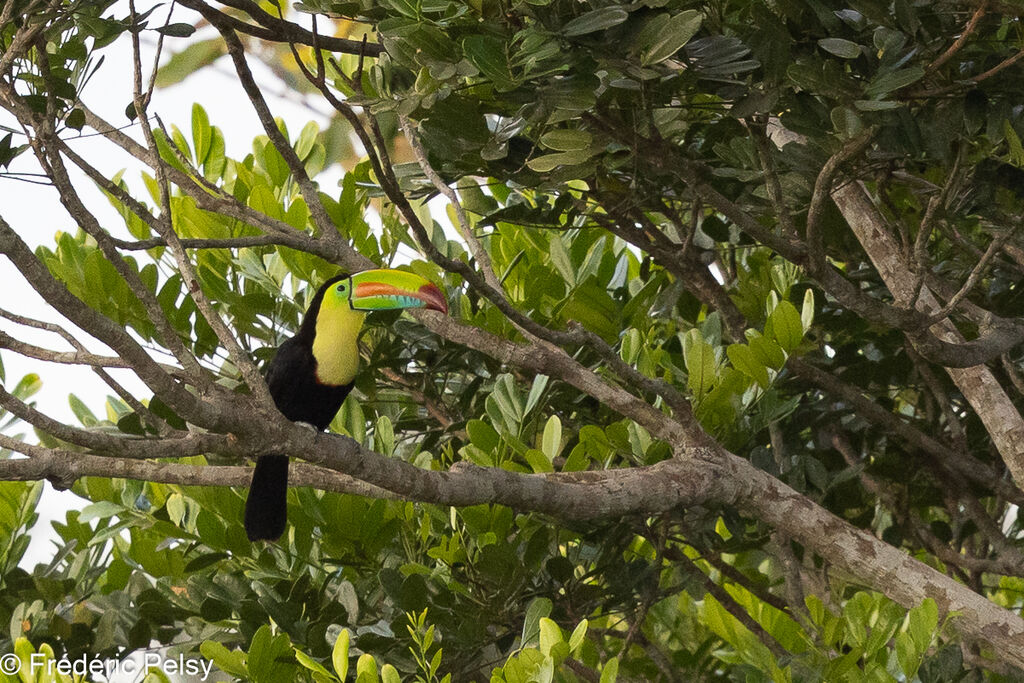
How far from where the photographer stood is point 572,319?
217 centimetres

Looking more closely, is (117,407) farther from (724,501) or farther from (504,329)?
(724,501)

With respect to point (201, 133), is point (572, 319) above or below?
below

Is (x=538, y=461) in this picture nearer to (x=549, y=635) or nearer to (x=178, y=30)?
(x=549, y=635)

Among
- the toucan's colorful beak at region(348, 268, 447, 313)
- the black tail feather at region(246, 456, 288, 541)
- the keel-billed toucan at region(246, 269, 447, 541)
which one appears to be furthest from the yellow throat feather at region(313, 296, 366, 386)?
the black tail feather at region(246, 456, 288, 541)

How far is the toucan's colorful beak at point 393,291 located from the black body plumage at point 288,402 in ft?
0.33

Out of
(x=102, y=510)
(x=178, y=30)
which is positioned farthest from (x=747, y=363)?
(x=102, y=510)

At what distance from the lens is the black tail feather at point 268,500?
207 centimetres

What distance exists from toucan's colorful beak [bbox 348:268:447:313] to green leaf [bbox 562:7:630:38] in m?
0.79

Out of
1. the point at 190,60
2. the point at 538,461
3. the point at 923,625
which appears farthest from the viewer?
the point at 190,60

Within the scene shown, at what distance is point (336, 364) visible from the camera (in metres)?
2.48

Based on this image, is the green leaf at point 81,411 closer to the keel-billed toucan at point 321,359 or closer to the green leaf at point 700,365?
the keel-billed toucan at point 321,359

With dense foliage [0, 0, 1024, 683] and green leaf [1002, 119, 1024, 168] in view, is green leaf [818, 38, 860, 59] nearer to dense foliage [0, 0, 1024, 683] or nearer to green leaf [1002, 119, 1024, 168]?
dense foliage [0, 0, 1024, 683]

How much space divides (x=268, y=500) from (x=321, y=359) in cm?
43

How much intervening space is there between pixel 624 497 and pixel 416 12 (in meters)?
0.88
